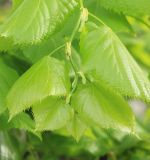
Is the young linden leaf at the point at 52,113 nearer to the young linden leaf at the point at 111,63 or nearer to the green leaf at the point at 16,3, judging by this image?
the young linden leaf at the point at 111,63

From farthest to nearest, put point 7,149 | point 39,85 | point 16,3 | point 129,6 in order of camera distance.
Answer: point 7,149
point 129,6
point 16,3
point 39,85

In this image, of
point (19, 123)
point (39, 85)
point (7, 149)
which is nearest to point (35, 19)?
point (39, 85)

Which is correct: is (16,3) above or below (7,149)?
above

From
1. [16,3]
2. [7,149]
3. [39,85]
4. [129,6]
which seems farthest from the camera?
[7,149]

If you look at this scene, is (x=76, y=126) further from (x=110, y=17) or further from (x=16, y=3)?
(x=110, y=17)

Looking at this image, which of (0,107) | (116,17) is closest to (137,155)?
(116,17)

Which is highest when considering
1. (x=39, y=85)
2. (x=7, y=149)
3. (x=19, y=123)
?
(x=39, y=85)

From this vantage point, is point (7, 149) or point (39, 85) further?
point (7, 149)

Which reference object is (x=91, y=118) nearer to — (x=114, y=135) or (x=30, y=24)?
(x=30, y=24)
